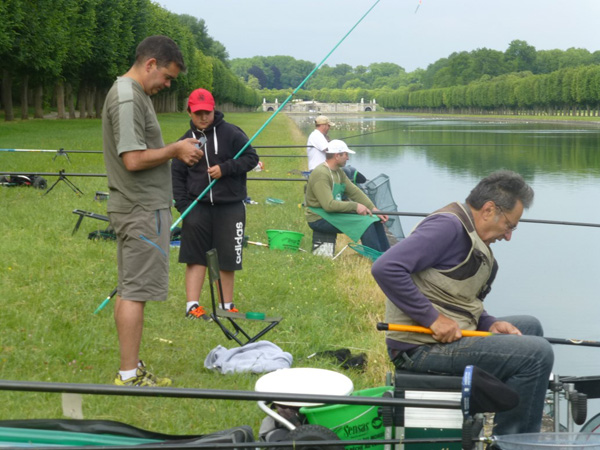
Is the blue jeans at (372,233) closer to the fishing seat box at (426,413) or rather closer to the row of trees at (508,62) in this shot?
the fishing seat box at (426,413)

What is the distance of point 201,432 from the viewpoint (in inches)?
171

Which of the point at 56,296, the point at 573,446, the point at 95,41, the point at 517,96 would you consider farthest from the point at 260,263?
the point at 517,96

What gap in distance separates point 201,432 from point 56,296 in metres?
2.77

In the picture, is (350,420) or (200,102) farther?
(200,102)

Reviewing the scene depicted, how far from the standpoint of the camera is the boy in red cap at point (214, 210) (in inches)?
254

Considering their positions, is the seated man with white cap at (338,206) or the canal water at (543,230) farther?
the seated man with white cap at (338,206)

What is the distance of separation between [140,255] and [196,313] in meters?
1.77

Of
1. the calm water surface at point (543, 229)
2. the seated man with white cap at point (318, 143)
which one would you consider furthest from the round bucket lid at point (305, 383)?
the seated man with white cap at point (318, 143)

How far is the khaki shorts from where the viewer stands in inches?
183

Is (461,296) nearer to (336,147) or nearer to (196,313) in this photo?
(196,313)

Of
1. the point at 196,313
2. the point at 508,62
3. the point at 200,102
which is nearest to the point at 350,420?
the point at 196,313

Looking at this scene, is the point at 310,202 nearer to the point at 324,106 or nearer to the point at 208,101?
the point at 208,101

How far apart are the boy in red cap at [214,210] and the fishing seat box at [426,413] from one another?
3081 millimetres

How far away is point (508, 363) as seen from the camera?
3.71m
